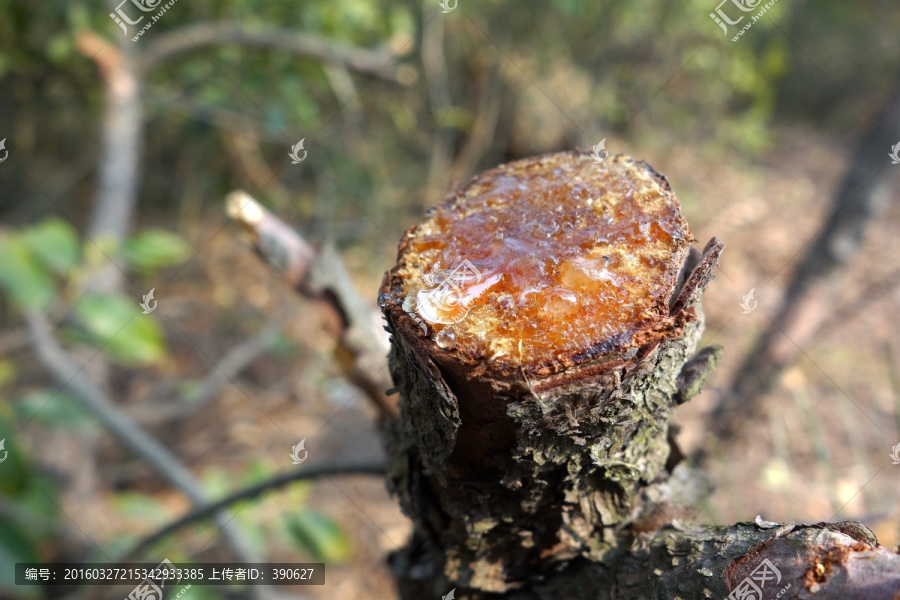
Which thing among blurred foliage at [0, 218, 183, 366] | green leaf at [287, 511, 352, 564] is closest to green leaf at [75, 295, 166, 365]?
blurred foliage at [0, 218, 183, 366]

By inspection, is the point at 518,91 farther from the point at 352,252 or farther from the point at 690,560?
the point at 690,560

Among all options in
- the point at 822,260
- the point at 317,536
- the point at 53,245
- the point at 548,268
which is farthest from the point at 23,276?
the point at 822,260

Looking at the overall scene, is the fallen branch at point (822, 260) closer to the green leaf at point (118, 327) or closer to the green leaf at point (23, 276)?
the green leaf at point (118, 327)

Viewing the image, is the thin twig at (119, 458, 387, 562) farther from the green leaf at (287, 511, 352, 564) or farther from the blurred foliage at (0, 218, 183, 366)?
the blurred foliage at (0, 218, 183, 366)

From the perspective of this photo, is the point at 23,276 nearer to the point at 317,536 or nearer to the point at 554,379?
the point at 317,536

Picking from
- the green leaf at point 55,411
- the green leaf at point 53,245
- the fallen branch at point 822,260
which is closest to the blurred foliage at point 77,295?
the green leaf at point 53,245

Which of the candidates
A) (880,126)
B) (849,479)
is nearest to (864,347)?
(849,479)

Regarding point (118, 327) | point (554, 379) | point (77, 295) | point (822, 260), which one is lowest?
point (554, 379)
